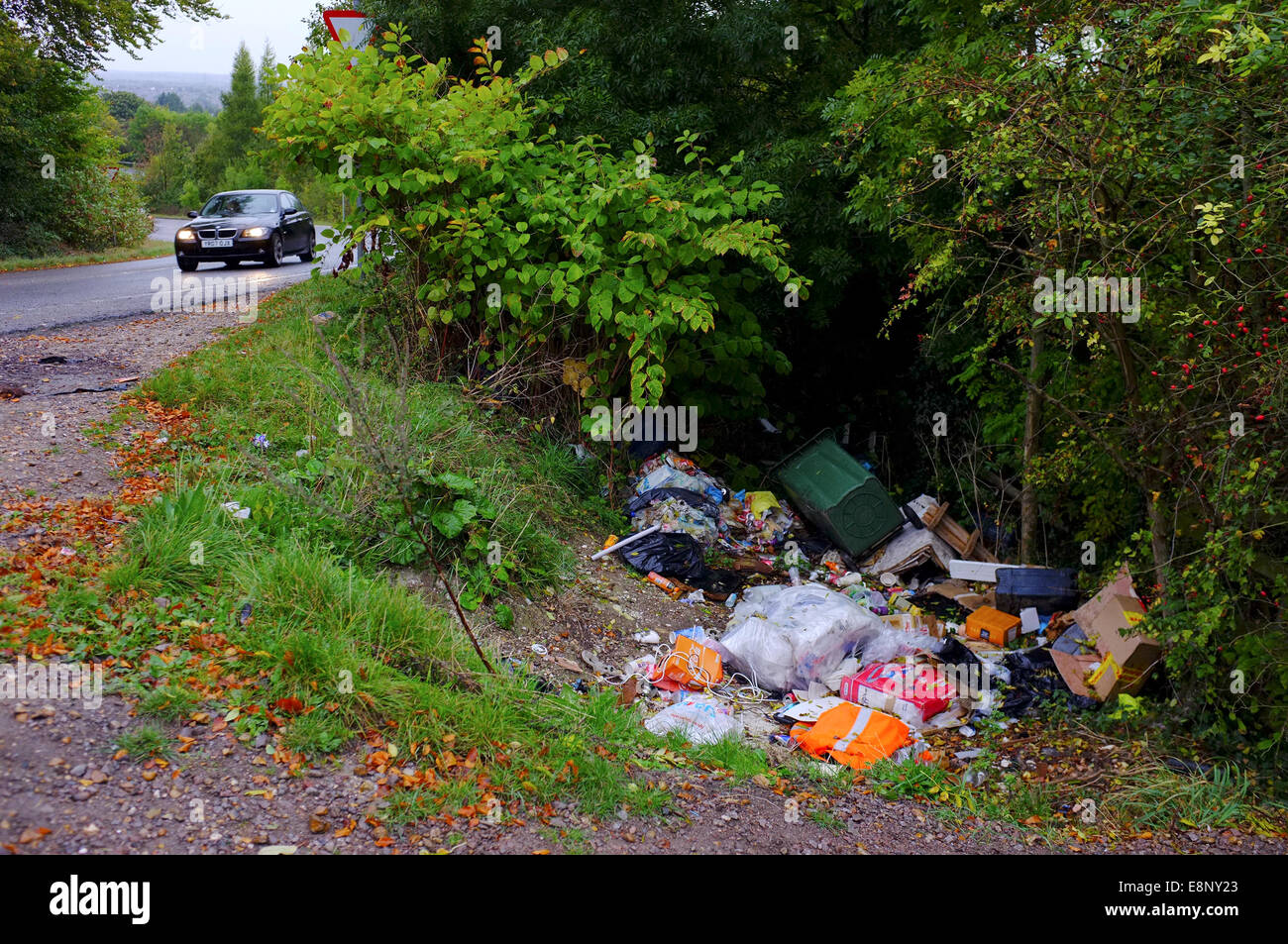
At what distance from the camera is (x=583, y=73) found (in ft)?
27.6

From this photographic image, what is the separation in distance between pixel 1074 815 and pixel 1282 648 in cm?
114

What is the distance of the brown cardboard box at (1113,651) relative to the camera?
4.88 metres

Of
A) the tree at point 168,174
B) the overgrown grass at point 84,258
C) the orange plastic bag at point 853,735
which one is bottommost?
the orange plastic bag at point 853,735

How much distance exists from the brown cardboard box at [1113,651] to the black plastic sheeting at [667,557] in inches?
94.8

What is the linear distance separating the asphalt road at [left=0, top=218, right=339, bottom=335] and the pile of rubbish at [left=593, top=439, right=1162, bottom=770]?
3675 mm

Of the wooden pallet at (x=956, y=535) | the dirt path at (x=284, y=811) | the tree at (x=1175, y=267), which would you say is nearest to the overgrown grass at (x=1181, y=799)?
the dirt path at (x=284, y=811)

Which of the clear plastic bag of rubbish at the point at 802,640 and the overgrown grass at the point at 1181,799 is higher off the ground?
the clear plastic bag of rubbish at the point at 802,640

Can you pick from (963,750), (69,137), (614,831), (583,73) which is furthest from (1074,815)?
(69,137)

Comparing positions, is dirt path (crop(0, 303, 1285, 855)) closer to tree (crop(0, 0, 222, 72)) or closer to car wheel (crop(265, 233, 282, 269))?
car wheel (crop(265, 233, 282, 269))

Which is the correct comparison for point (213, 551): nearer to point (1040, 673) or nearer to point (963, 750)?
point (963, 750)

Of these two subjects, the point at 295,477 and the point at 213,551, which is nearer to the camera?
the point at 213,551

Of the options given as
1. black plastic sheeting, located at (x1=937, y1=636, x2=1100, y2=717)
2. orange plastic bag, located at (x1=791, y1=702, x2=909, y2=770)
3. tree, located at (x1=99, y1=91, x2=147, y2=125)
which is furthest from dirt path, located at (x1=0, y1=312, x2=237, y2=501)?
tree, located at (x1=99, y1=91, x2=147, y2=125)

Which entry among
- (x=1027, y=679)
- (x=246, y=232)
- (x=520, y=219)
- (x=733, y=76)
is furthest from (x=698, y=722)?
(x=246, y=232)

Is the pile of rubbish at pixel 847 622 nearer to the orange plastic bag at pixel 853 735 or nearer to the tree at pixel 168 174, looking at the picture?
the orange plastic bag at pixel 853 735
